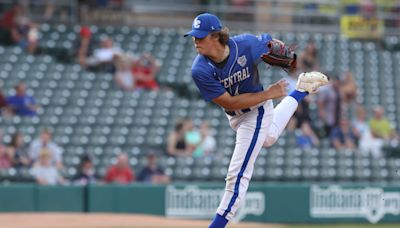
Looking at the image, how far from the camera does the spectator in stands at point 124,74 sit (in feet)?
52.7

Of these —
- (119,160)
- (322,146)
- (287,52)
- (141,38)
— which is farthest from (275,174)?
(287,52)

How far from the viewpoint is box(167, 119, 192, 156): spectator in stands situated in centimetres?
1458

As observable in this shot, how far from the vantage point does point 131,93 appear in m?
16.1

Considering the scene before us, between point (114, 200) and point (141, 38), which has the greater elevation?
point (141, 38)

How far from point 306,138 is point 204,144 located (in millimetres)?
1774

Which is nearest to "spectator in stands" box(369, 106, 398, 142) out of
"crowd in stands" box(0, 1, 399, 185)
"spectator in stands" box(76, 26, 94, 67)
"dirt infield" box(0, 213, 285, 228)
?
"crowd in stands" box(0, 1, 399, 185)

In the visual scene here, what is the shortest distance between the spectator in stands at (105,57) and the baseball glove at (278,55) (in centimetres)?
851

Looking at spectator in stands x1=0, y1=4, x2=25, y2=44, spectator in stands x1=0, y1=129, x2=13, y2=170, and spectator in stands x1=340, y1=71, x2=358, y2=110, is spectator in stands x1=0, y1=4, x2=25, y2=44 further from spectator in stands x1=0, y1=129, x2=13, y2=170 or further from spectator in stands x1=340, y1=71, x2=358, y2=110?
spectator in stands x1=340, y1=71, x2=358, y2=110

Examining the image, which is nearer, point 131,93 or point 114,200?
point 114,200

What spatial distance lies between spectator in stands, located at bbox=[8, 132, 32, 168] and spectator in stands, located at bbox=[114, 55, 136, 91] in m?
2.82

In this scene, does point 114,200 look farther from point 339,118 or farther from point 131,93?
point 339,118

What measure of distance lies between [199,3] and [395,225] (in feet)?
22.0

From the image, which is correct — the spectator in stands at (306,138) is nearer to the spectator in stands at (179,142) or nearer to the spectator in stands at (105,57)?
the spectator in stands at (179,142)

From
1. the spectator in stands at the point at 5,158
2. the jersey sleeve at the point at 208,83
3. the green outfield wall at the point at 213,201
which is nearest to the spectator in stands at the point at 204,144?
the green outfield wall at the point at 213,201
